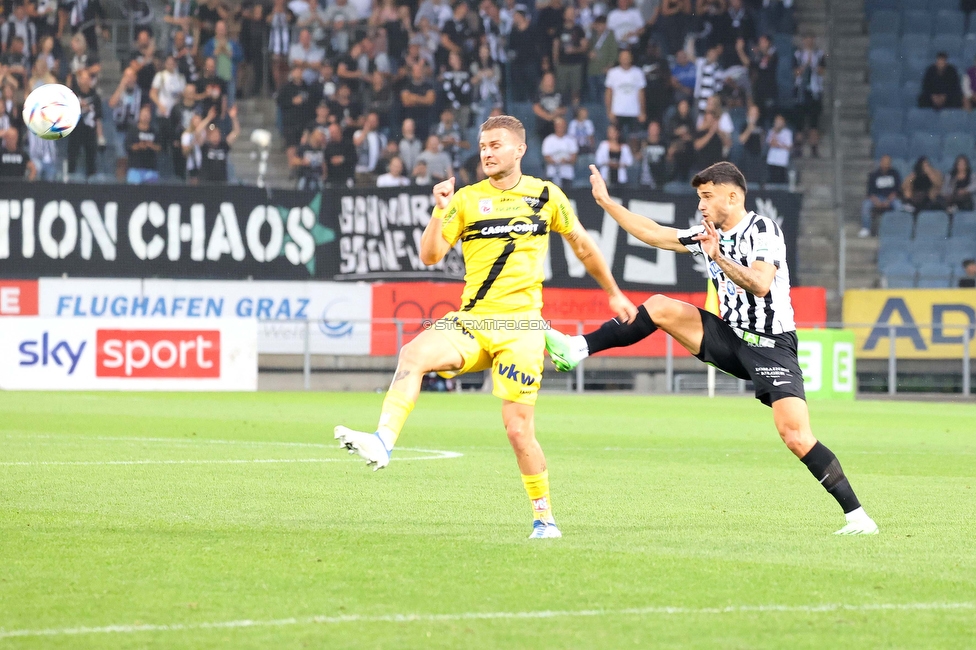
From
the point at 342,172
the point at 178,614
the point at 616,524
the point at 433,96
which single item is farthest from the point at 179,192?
the point at 178,614

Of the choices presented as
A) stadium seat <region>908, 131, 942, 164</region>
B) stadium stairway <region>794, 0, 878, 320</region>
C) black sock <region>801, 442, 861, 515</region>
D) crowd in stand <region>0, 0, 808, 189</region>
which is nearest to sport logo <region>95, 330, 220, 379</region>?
crowd in stand <region>0, 0, 808, 189</region>

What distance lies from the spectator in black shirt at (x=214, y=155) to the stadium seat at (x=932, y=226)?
43.7 feet

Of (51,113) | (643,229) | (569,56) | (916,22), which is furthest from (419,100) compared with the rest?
(643,229)

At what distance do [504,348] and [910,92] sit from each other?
25127 millimetres

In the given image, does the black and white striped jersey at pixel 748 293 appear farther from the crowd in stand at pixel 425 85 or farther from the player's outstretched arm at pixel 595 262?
the crowd in stand at pixel 425 85

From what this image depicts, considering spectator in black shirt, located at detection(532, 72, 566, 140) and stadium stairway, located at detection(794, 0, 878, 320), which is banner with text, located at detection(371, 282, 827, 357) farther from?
spectator in black shirt, located at detection(532, 72, 566, 140)

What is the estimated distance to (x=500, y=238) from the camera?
289 inches

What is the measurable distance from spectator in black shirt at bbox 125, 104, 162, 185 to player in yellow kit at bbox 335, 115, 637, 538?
19633mm

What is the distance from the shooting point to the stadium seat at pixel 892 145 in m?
29.5

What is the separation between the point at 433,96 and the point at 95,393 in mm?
8942

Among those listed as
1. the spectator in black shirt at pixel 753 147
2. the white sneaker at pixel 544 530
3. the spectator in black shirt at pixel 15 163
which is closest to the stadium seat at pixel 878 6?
the spectator in black shirt at pixel 753 147

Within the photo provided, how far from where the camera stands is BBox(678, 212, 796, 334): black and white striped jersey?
301 inches

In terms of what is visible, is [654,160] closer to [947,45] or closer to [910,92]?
[910,92]

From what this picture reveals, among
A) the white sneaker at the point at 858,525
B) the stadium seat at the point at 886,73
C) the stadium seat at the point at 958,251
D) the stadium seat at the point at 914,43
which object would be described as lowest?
the white sneaker at the point at 858,525
